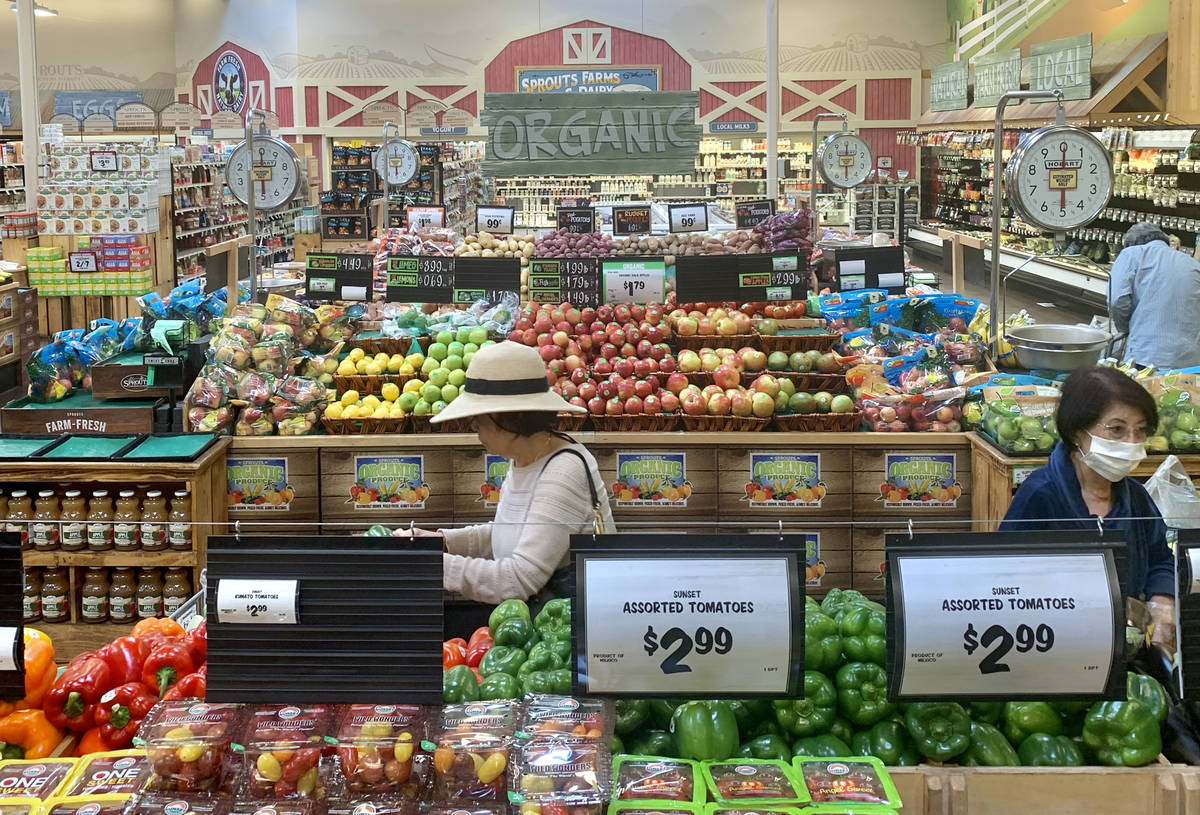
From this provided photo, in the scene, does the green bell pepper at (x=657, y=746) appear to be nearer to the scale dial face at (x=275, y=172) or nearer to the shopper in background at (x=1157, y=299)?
the scale dial face at (x=275, y=172)

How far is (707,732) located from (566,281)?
4119 millimetres

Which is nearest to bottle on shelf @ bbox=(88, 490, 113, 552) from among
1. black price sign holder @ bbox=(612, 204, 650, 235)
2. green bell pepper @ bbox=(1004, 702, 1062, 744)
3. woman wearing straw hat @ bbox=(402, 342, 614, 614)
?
woman wearing straw hat @ bbox=(402, 342, 614, 614)

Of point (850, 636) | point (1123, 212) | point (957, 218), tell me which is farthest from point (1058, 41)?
point (850, 636)

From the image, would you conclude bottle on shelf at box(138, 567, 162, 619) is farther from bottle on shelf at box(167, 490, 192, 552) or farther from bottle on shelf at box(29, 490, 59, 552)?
bottle on shelf at box(29, 490, 59, 552)

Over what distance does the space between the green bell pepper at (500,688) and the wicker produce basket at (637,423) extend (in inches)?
102

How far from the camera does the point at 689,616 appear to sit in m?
1.96

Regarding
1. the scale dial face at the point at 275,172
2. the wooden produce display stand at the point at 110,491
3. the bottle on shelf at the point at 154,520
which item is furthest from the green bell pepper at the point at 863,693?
the scale dial face at the point at 275,172

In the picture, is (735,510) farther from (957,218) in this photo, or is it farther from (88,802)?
(957,218)

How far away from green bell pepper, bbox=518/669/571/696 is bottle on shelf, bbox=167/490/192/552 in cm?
247

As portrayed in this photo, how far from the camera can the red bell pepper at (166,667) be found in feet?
7.72

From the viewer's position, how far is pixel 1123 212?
46.1 ft

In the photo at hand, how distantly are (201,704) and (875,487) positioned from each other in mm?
3238

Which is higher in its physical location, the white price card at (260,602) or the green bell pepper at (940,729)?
the white price card at (260,602)

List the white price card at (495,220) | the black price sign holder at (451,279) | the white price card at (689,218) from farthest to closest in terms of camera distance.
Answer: the white price card at (495,220)
the white price card at (689,218)
the black price sign holder at (451,279)
